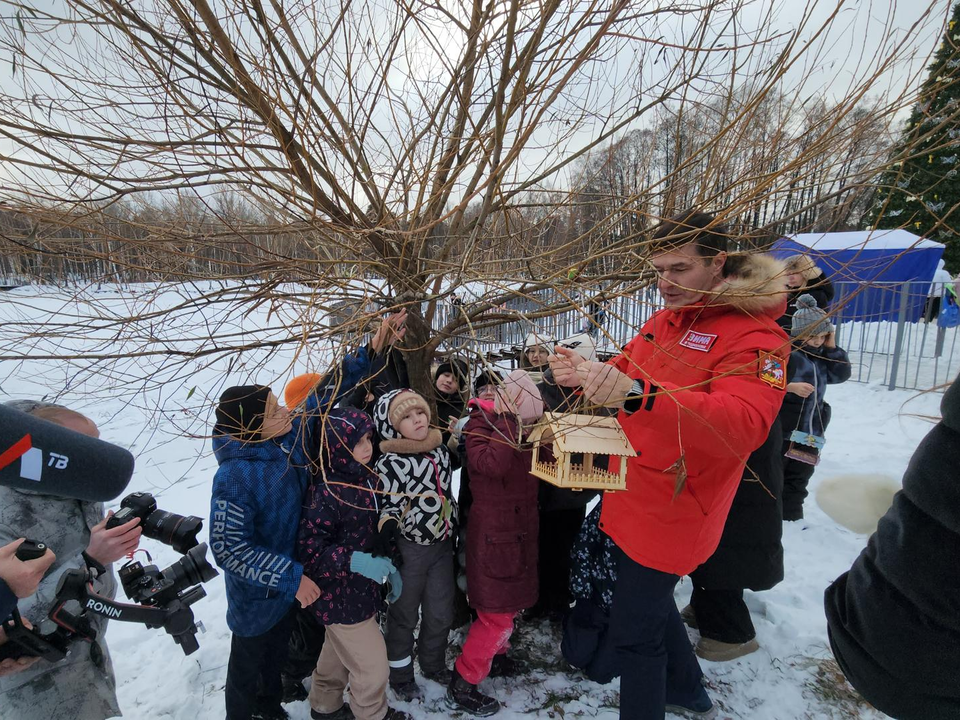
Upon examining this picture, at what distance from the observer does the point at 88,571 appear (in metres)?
1.60

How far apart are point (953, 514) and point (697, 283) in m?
1.15

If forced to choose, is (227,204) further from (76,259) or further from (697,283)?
(697,283)

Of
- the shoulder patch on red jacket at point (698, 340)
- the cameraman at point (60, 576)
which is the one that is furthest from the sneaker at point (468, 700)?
the shoulder patch on red jacket at point (698, 340)

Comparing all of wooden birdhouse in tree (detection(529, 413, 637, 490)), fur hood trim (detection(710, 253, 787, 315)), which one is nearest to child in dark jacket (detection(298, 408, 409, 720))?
wooden birdhouse in tree (detection(529, 413, 637, 490))

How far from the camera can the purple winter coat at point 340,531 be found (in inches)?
84.0

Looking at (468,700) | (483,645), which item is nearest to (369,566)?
(483,645)

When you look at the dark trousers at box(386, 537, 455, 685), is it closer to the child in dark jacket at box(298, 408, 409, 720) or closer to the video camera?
the child in dark jacket at box(298, 408, 409, 720)

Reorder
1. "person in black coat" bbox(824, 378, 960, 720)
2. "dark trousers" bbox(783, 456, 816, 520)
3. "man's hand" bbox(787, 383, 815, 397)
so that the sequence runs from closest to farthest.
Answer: "person in black coat" bbox(824, 378, 960, 720), "man's hand" bbox(787, 383, 815, 397), "dark trousers" bbox(783, 456, 816, 520)

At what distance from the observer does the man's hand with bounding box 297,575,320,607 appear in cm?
203

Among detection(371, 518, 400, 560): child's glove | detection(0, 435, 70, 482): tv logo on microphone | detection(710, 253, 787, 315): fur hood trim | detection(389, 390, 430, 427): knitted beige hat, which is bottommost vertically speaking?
detection(371, 518, 400, 560): child's glove

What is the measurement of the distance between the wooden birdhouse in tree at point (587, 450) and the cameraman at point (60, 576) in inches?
60.7

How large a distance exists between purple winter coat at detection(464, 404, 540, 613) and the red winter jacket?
1.70 ft

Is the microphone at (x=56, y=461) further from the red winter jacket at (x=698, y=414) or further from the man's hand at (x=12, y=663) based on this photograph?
the red winter jacket at (x=698, y=414)

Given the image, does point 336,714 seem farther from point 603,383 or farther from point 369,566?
point 603,383
